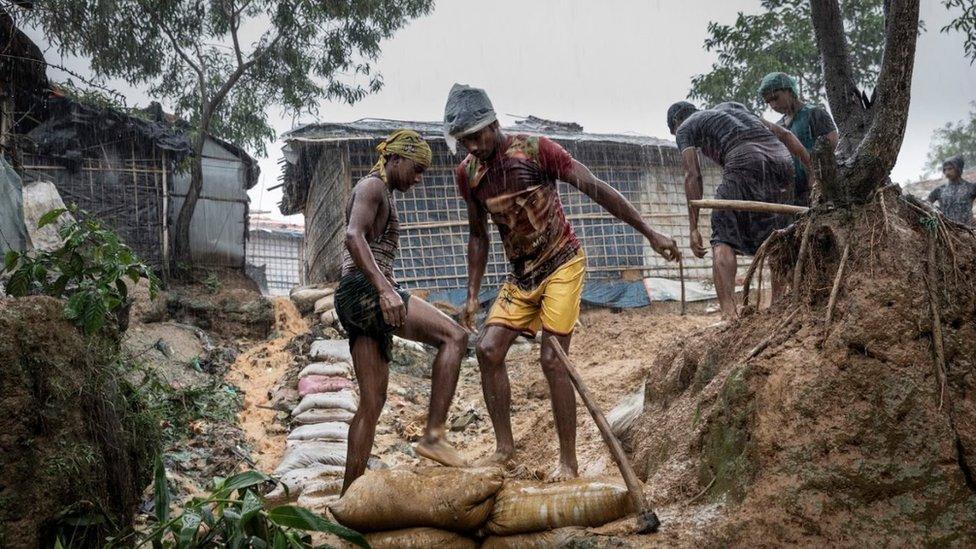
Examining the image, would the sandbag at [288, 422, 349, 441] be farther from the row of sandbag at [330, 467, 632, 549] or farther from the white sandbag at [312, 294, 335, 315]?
the white sandbag at [312, 294, 335, 315]

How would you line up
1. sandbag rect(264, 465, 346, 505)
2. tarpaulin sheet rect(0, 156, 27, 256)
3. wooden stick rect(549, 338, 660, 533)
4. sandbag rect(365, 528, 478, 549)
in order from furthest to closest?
tarpaulin sheet rect(0, 156, 27, 256)
sandbag rect(264, 465, 346, 505)
sandbag rect(365, 528, 478, 549)
wooden stick rect(549, 338, 660, 533)

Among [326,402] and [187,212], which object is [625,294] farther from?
[187,212]

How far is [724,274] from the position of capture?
455cm

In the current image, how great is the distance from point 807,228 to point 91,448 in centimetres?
335

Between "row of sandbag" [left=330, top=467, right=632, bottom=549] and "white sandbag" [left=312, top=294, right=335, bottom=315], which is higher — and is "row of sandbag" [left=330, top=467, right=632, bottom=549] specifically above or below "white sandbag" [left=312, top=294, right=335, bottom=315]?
below

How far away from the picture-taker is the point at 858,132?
3.23 meters

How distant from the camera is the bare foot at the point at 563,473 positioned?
3180 mm

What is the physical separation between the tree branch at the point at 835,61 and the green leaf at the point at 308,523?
2.75 meters

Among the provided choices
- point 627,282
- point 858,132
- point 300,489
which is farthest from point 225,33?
point 858,132

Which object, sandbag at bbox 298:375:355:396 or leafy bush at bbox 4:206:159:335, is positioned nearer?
leafy bush at bbox 4:206:159:335

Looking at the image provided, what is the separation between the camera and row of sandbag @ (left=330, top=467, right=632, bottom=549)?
2863 millimetres

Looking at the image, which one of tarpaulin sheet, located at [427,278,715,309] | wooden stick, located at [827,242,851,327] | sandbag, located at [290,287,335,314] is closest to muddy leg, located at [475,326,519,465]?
wooden stick, located at [827,242,851,327]

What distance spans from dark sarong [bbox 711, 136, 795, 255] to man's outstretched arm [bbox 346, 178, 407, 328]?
221cm

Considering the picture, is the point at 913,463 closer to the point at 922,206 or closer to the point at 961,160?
the point at 922,206
